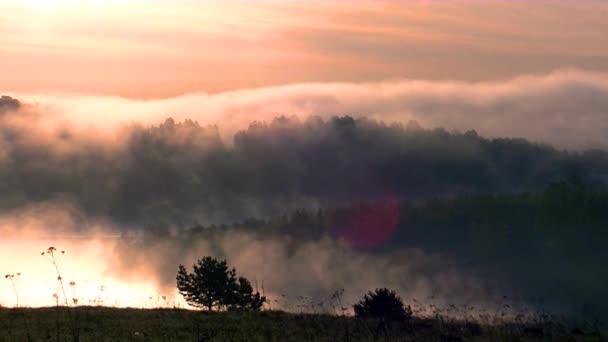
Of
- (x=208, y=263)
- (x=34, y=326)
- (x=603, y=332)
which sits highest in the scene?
(x=208, y=263)

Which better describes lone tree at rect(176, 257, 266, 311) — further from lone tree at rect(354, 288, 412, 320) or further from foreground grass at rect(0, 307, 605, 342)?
foreground grass at rect(0, 307, 605, 342)

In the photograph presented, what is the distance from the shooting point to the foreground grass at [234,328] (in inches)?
1069

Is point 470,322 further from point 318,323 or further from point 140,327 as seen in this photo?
point 140,327

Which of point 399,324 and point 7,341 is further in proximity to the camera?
point 399,324

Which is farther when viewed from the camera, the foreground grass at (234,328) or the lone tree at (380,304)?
the lone tree at (380,304)

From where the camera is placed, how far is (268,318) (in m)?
38.2

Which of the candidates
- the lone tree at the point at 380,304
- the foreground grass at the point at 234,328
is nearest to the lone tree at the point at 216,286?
the lone tree at the point at 380,304

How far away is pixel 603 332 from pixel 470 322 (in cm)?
508

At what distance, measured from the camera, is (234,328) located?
32625 mm

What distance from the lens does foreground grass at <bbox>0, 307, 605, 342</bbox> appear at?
2716 cm

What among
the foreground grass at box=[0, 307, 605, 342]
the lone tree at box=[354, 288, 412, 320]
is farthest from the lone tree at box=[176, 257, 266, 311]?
the foreground grass at box=[0, 307, 605, 342]

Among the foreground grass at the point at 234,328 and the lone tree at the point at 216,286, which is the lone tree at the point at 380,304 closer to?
the foreground grass at the point at 234,328

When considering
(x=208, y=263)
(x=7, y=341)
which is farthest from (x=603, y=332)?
(x=208, y=263)

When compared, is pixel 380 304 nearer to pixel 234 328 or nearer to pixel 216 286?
pixel 234 328
